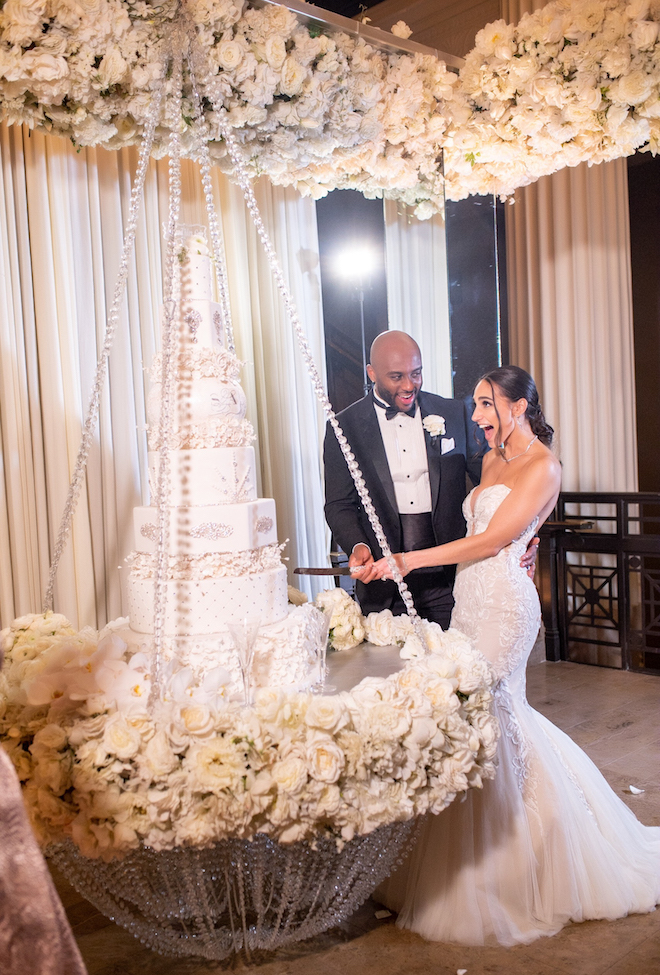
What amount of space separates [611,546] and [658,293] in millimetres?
1944

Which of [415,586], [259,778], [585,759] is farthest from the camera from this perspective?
[415,586]

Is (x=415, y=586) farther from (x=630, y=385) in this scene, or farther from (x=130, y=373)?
(x=630, y=385)

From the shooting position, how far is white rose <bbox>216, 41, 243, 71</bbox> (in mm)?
2777

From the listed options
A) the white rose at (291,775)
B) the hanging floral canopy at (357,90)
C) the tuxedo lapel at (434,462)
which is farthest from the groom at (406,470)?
the white rose at (291,775)

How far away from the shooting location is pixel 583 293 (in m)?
6.47

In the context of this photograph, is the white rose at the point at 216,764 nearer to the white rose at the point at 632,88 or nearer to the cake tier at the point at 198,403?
the cake tier at the point at 198,403

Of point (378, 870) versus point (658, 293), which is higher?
point (658, 293)

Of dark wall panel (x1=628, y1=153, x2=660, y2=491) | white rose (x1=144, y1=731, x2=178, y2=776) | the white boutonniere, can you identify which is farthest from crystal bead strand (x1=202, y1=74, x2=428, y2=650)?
Result: dark wall panel (x1=628, y1=153, x2=660, y2=491)

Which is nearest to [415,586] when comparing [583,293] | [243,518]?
[243,518]

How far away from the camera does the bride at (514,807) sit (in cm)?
287

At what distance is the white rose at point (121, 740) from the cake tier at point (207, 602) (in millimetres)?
608

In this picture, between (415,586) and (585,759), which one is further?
(415,586)

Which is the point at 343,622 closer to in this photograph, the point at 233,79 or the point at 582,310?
the point at 233,79

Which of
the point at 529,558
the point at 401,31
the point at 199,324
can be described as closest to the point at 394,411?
the point at 529,558
